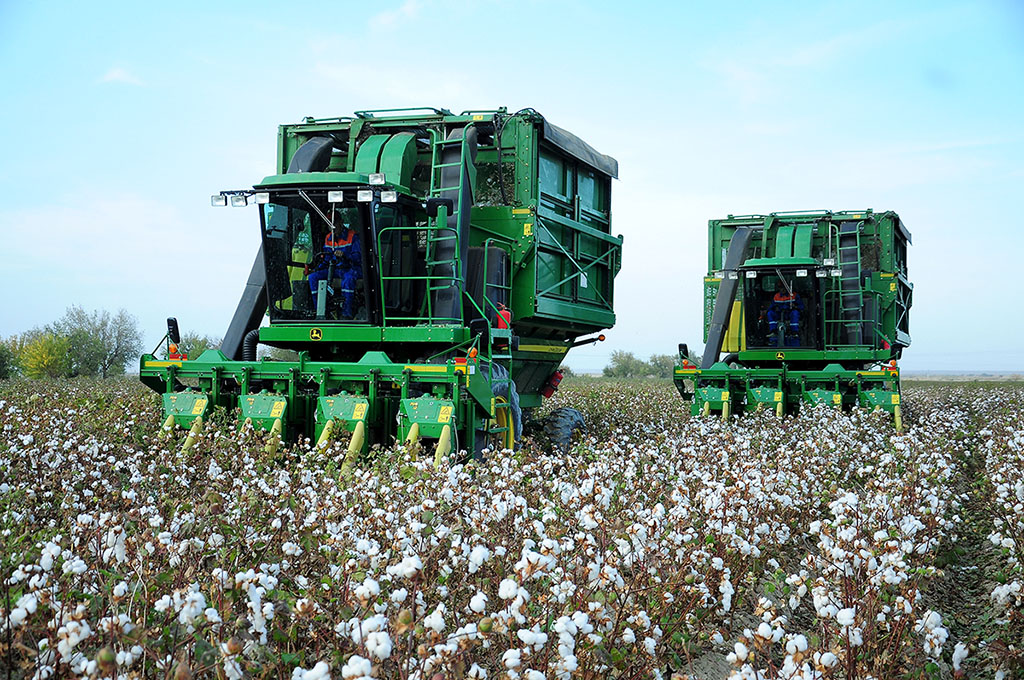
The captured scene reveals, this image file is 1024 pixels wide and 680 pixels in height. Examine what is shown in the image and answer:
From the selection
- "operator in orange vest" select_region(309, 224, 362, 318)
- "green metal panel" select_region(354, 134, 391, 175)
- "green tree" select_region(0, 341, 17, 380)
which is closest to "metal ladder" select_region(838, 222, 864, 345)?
"green metal panel" select_region(354, 134, 391, 175)

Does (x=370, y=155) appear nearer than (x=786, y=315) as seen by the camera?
Yes

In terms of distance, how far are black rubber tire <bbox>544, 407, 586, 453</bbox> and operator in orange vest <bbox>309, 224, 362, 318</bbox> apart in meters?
3.46

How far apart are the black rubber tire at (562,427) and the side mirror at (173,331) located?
478 cm

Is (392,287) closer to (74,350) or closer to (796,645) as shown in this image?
(796,645)

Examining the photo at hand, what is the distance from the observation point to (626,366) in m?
68.4

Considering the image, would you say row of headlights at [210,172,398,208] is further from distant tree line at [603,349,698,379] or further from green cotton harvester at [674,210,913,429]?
distant tree line at [603,349,698,379]

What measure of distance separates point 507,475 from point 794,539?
2164 millimetres

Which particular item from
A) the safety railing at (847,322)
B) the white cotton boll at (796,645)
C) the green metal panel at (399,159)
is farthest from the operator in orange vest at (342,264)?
the safety railing at (847,322)

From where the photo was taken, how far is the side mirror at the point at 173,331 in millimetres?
10595

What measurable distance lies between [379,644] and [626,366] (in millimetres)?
66666

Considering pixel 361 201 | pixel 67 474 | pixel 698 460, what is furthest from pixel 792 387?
pixel 67 474

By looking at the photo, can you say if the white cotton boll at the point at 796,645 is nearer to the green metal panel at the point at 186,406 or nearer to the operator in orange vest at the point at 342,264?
the operator in orange vest at the point at 342,264

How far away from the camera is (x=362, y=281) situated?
9547 millimetres

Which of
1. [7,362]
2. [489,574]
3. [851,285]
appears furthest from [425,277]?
[7,362]
